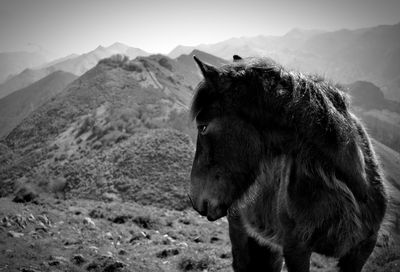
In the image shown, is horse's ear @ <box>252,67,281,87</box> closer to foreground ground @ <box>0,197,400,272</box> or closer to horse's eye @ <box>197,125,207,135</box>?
horse's eye @ <box>197,125,207,135</box>

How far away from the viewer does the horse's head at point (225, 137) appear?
7.20 feet

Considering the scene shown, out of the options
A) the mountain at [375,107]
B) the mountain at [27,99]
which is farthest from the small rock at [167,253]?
the mountain at [375,107]

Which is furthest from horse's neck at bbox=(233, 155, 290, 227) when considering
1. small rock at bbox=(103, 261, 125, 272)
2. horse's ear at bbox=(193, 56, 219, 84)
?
small rock at bbox=(103, 261, 125, 272)

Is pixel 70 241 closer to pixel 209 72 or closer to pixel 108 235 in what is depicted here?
pixel 108 235

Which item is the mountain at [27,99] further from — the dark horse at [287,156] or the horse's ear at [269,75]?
the horse's ear at [269,75]

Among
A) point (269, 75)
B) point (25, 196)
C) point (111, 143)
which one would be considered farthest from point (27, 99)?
point (269, 75)

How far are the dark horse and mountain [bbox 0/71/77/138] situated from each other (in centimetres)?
10231

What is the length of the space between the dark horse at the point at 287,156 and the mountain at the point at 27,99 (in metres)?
102

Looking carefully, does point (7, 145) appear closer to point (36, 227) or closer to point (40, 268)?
point (36, 227)

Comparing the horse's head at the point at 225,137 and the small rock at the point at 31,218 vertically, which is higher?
the horse's head at the point at 225,137

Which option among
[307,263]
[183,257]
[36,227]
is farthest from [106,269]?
[307,263]

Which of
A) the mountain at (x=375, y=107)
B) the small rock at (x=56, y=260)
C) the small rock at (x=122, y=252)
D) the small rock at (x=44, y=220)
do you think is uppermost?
the small rock at (x=56, y=260)

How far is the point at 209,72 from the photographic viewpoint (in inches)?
85.8

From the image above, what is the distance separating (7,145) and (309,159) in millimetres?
38787
